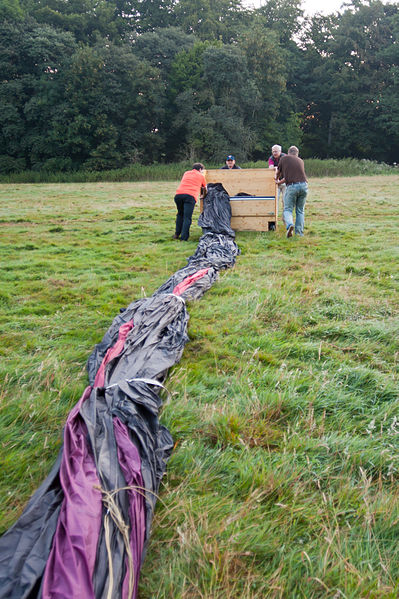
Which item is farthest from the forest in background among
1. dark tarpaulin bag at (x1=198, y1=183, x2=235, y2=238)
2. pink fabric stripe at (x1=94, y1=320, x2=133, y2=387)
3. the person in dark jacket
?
pink fabric stripe at (x1=94, y1=320, x2=133, y2=387)

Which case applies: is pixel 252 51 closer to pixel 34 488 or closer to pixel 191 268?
pixel 191 268

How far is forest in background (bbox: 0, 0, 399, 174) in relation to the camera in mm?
39344

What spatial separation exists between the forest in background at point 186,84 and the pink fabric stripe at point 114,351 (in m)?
37.9

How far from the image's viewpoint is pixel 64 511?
5.20 feet

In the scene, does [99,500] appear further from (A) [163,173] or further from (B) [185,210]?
(A) [163,173]

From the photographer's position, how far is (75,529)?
4.91 ft

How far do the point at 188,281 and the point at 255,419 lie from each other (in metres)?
2.91

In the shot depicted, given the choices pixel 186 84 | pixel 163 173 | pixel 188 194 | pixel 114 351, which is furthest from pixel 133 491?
pixel 186 84

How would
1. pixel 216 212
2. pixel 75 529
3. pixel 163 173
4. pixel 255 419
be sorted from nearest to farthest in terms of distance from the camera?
pixel 75 529, pixel 255 419, pixel 216 212, pixel 163 173

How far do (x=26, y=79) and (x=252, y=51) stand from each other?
951 inches

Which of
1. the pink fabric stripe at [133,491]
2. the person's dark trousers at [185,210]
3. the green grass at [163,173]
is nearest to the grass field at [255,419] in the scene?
the pink fabric stripe at [133,491]

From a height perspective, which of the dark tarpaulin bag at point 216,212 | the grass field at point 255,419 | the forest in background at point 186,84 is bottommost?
the grass field at point 255,419

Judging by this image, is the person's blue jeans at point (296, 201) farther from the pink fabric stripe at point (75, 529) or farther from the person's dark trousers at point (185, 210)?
the pink fabric stripe at point (75, 529)

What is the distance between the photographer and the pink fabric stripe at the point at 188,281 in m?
4.79
